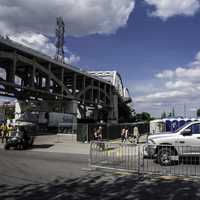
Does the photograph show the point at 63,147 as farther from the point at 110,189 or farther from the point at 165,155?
the point at 110,189

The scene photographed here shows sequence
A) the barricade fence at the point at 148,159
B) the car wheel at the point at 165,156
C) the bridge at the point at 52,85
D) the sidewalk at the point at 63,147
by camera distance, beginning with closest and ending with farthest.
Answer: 1. the barricade fence at the point at 148,159
2. the car wheel at the point at 165,156
3. the sidewalk at the point at 63,147
4. the bridge at the point at 52,85

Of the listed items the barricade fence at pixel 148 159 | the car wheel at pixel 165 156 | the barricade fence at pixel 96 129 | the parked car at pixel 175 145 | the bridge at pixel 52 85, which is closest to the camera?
the barricade fence at pixel 148 159

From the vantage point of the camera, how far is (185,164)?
12484 millimetres

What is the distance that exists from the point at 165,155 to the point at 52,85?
230 ft

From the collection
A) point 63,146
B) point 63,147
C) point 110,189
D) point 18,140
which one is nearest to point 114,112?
point 63,146

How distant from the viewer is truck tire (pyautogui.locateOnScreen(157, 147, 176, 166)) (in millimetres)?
13805

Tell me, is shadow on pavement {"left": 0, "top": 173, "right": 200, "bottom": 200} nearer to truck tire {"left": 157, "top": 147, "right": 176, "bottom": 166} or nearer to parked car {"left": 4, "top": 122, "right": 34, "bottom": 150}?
truck tire {"left": 157, "top": 147, "right": 176, "bottom": 166}

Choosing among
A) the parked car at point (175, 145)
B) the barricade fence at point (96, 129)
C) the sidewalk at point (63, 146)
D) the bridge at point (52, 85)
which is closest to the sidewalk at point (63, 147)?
the sidewalk at point (63, 146)

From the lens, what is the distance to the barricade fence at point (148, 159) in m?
12.3

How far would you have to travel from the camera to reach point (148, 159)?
47.0 ft

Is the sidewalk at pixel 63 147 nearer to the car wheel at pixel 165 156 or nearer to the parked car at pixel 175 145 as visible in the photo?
the parked car at pixel 175 145

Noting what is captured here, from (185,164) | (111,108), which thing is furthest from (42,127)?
(111,108)

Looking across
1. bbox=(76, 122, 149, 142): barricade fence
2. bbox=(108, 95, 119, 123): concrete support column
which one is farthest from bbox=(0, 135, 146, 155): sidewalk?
bbox=(108, 95, 119, 123): concrete support column

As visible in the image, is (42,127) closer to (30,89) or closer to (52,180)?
(30,89)
